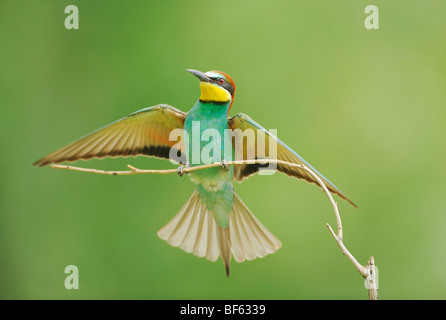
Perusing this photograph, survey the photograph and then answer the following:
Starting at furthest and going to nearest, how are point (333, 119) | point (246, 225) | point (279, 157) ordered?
point (333, 119)
point (246, 225)
point (279, 157)

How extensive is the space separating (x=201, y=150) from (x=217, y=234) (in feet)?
1.22

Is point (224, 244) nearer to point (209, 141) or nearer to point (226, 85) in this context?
point (209, 141)

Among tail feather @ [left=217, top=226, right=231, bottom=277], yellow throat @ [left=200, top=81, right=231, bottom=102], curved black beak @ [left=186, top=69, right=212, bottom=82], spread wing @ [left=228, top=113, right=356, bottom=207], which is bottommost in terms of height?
tail feather @ [left=217, top=226, right=231, bottom=277]

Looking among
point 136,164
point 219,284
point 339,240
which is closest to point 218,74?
point 339,240

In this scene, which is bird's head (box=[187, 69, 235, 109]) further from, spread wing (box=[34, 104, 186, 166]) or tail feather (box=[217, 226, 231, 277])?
tail feather (box=[217, 226, 231, 277])

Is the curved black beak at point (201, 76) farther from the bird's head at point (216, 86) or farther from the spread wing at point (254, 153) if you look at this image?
the spread wing at point (254, 153)

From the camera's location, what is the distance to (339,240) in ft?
3.87

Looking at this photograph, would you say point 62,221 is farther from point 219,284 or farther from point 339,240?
point 339,240

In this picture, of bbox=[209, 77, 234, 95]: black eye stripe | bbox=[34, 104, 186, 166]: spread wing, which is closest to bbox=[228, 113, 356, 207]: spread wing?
bbox=[209, 77, 234, 95]: black eye stripe

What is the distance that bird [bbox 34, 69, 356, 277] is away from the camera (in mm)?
2076

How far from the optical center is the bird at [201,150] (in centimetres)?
208

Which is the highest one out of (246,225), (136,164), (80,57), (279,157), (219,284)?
(80,57)

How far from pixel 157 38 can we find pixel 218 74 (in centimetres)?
196

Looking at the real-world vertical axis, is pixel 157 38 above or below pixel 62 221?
above
